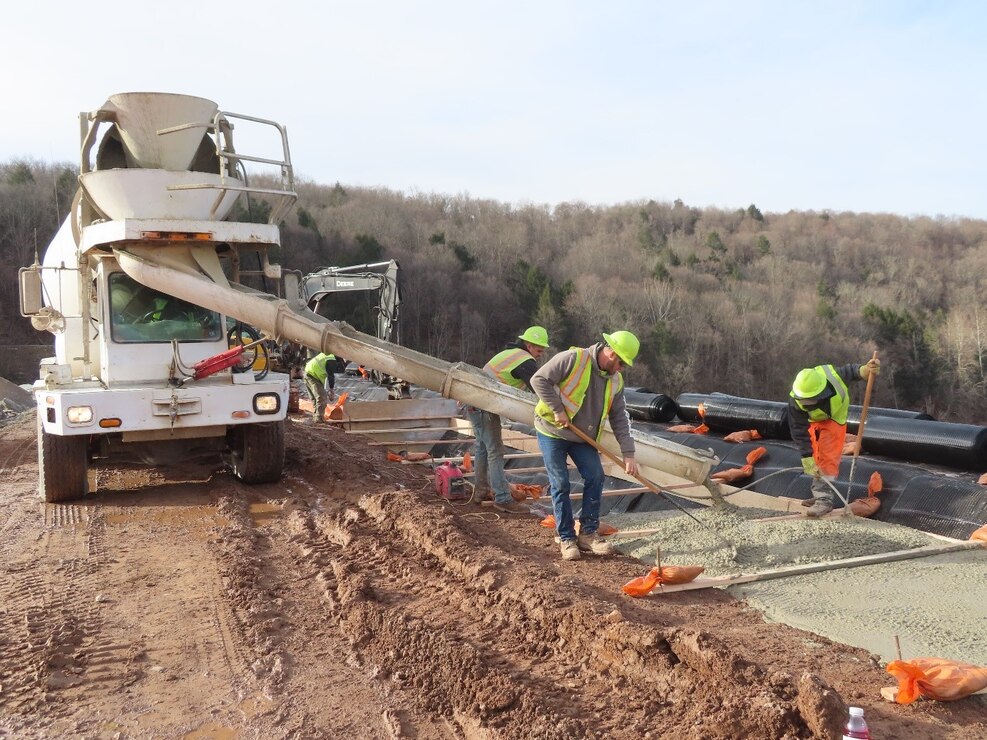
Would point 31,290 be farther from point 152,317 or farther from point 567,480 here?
point 567,480

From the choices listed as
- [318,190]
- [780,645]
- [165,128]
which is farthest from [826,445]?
[318,190]

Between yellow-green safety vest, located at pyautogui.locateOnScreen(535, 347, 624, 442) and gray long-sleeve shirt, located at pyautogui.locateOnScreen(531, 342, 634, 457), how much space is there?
22 mm

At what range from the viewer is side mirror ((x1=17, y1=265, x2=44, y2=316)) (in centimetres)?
762

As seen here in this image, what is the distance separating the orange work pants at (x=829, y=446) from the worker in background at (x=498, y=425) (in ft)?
Result: 8.10

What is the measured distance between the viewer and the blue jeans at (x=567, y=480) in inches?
222

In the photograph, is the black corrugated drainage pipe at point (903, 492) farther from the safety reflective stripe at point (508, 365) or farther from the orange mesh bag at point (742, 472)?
the safety reflective stripe at point (508, 365)

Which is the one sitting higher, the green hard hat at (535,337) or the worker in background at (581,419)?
the green hard hat at (535,337)

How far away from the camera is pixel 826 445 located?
6922mm

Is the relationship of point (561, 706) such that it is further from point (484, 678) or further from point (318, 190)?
point (318, 190)

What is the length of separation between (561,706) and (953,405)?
48.9 m

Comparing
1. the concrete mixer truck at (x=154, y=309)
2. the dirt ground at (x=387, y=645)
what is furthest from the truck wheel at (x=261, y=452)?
the dirt ground at (x=387, y=645)

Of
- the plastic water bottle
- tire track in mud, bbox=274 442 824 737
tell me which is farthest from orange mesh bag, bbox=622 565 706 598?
the plastic water bottle

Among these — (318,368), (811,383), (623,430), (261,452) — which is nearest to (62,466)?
(261,452)

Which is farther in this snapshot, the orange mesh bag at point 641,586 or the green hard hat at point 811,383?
the green hard hat at point 811,383
